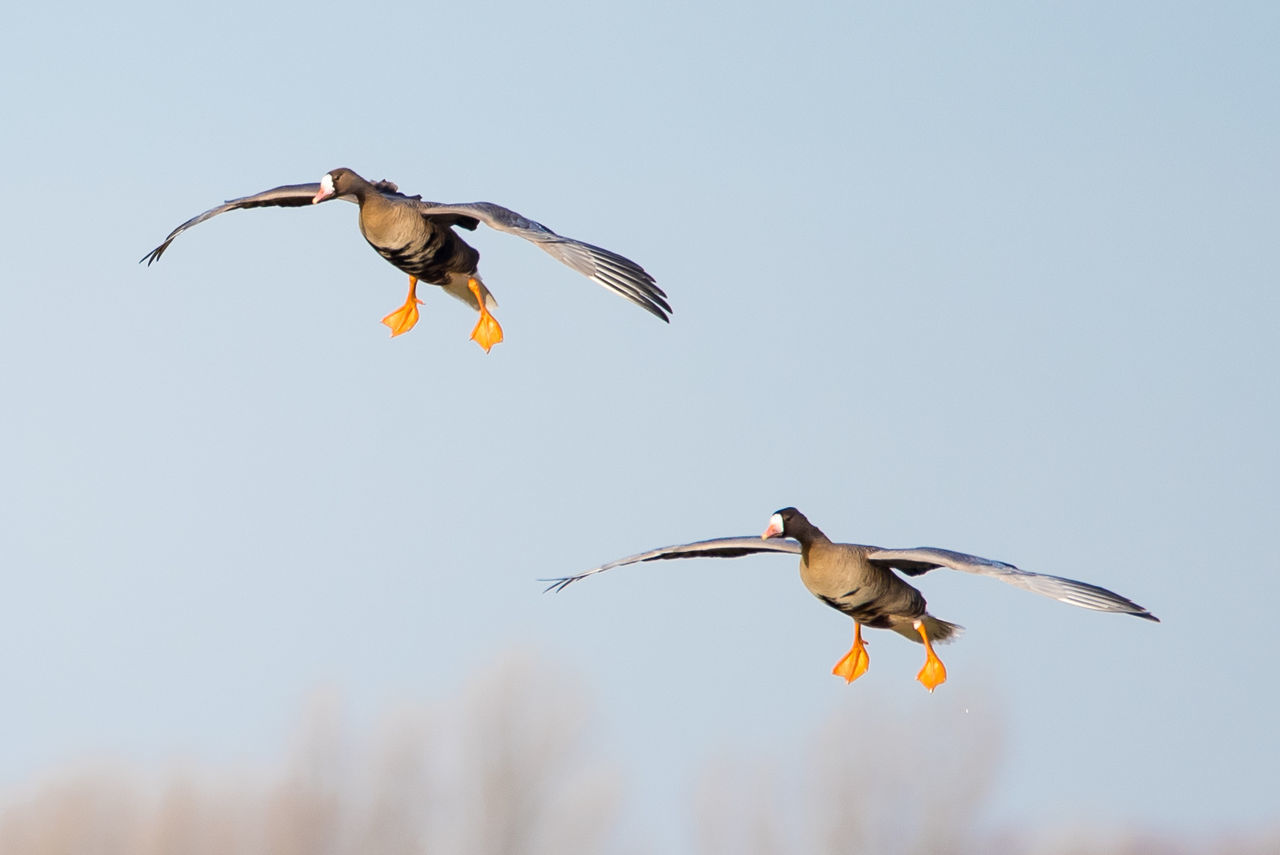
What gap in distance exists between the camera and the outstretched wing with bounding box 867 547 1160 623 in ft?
61.9

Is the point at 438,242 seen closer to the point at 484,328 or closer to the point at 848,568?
the point at 484,328

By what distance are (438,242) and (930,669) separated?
25.7ft

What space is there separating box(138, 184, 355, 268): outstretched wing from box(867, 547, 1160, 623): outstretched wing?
794cm

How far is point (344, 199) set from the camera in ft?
73.9

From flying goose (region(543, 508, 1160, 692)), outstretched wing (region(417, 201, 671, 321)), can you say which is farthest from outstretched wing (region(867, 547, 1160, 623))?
outstretched wing (region(417, 201, 671, 321))

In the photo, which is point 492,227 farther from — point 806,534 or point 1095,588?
point 1095,588

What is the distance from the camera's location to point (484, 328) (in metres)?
23.6

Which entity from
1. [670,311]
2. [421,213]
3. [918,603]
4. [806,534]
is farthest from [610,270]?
[918,603]

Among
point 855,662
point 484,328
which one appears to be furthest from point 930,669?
point 484,328

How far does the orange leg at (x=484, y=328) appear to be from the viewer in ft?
76.7

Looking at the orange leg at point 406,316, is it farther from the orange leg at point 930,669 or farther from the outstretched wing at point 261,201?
the orange leg at point 930,669

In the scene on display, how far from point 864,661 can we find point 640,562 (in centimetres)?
376

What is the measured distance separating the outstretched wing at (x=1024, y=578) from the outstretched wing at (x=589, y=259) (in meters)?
4.79

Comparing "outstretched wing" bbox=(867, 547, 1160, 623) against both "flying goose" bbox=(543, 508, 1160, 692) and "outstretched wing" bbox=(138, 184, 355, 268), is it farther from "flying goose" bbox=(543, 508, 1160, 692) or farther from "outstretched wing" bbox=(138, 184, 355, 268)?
"outstretched wing" bbox=(138, 184, 355, 268)
